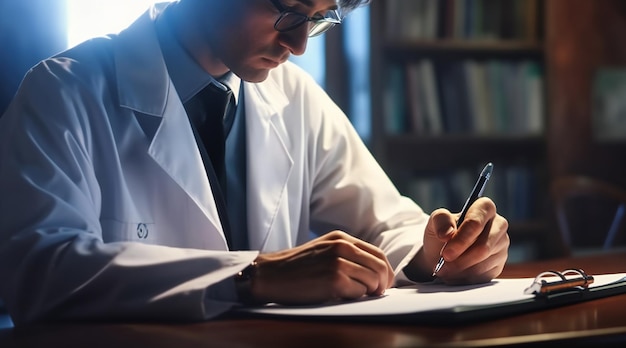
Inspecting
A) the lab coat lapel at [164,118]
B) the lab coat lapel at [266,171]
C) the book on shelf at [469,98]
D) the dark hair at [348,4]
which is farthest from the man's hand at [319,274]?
the book on shelf at [469,98]

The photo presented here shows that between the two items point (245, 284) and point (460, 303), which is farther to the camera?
point (245, 284)

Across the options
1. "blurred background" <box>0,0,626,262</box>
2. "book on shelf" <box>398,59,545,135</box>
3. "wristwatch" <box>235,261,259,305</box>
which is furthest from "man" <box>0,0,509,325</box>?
"book on shelf" <box>398,59,545,135</box>

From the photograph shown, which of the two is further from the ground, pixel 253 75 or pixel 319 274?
pixel 253 75

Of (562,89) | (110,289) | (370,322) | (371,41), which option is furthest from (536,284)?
(562,89)

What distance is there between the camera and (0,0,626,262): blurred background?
10.8 feet

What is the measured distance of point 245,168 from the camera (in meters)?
1.63

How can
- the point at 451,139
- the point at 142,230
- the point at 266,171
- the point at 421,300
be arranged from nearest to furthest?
1. the point at 421,300
2. the point at 142,230
3. the point at 266,171
4. the point at 451,139

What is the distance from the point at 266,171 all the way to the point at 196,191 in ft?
0.84

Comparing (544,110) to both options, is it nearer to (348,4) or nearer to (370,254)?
(348,4)

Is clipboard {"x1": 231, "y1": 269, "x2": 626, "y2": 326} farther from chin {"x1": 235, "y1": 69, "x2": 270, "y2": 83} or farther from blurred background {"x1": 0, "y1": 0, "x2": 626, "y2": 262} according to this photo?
blurred background {"x1": 0, "y1": 0, "x2": 626, "y2": 262}

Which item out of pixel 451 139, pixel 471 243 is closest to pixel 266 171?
pixel 471 243

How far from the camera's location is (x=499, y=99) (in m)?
3.56

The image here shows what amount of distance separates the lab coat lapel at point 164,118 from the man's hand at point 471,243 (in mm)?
384

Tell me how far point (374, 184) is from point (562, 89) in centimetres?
252
